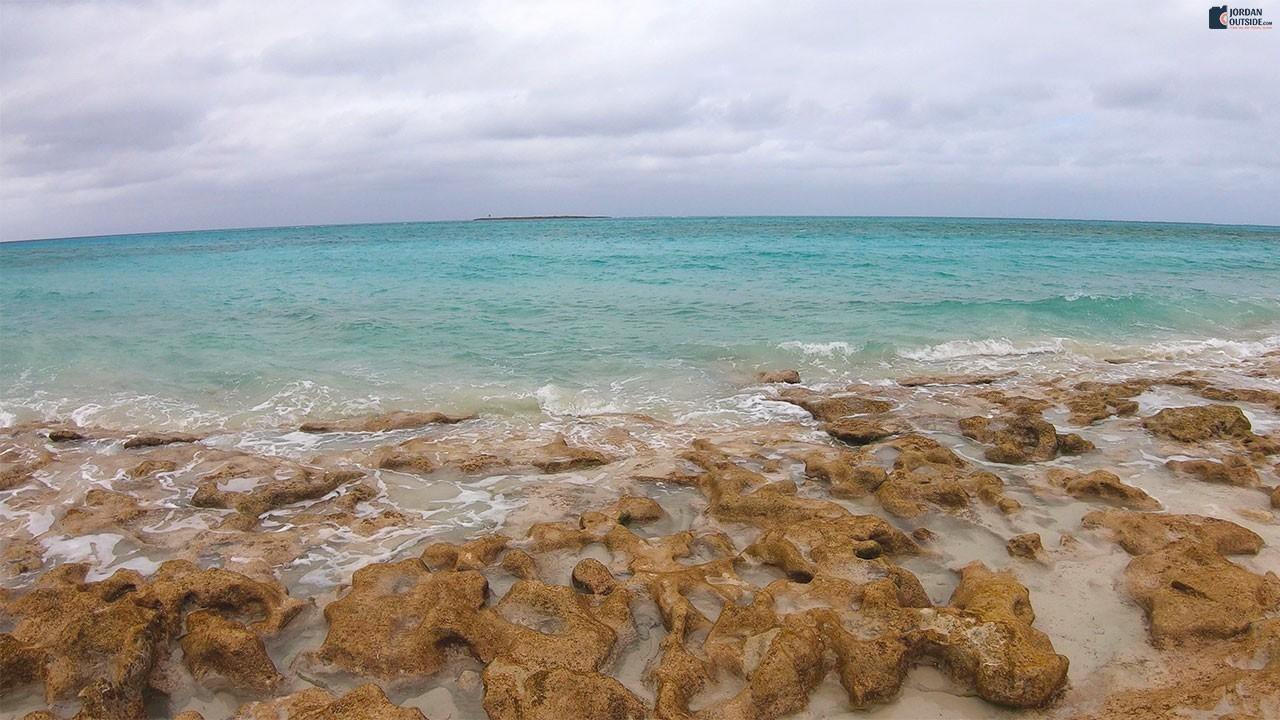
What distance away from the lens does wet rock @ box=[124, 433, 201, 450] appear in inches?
370

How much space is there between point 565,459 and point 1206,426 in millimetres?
8224

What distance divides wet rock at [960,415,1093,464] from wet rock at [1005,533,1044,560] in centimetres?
237

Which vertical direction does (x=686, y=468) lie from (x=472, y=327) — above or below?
below

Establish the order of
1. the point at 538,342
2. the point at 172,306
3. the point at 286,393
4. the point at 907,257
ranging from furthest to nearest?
the point at 907,257 < the point at 172,306 < the point at 538,342 < the point at 286,393

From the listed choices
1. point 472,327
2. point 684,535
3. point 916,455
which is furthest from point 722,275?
point 684,535

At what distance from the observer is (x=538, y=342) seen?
636 inches

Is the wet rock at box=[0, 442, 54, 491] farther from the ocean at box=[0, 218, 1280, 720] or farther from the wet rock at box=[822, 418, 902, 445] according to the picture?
the wet rock at box=[822, 418, 902, 445]

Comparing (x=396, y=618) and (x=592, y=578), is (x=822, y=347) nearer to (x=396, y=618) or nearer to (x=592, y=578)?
(x=592, y=578)

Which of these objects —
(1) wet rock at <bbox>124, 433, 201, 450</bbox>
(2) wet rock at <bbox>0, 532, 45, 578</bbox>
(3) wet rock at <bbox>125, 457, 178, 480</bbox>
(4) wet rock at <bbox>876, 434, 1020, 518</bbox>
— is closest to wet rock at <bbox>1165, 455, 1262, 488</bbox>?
(4) wet rock at <bbox>876, 434, 1020, 518</bbox>

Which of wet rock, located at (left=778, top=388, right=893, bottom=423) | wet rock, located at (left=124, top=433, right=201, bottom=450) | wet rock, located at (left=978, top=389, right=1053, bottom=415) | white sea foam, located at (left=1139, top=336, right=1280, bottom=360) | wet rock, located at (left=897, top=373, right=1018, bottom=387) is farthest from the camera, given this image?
white sea foam, located at (left=1139, top=336, right=1280, bottom=360)

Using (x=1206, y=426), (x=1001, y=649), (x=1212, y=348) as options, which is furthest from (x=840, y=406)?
(x=1212, y=348)

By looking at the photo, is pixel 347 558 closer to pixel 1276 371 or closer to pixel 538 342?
pixel 538 342

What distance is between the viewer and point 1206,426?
866 centimetres

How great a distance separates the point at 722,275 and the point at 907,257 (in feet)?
50.2
